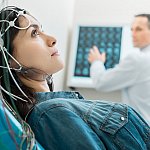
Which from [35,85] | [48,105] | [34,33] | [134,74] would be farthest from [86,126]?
[134,74]

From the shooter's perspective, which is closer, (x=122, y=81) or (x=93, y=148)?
(x=93, y=148)

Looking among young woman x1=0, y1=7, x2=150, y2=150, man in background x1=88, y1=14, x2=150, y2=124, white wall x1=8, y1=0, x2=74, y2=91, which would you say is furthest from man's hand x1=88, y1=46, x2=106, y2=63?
young woman x1=0, y1=7, x2=150, y2=150

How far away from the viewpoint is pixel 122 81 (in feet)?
6.44

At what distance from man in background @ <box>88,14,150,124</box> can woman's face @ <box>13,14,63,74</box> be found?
0.90m

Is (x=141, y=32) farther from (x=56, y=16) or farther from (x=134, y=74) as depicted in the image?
(x=56, y=16)

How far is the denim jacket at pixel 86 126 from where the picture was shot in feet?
2.75

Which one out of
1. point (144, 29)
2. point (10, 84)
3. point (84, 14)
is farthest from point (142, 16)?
point (10, 84)

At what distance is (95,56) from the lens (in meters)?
2.14

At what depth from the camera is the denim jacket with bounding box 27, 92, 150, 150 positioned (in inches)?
33.0

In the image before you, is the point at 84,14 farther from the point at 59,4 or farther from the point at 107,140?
the point at 107,140

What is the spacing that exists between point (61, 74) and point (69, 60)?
139 millimetres

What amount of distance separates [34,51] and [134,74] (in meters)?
0.98

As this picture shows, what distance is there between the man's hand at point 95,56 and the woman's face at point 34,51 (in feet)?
3.37

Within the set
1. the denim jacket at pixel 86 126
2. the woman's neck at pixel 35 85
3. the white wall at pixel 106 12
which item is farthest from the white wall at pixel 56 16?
the denim jacket at pixel 86 126
